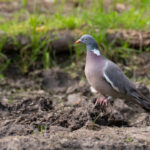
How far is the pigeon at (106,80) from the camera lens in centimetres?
409

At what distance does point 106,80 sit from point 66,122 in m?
0.80

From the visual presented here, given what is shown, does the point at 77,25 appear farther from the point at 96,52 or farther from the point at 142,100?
the point at 142,100

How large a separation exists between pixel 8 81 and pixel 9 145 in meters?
3.00

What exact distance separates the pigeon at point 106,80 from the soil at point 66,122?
20 centimetres

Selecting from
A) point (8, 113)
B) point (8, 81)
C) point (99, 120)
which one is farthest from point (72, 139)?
point (8, 81)

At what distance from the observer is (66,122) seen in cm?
359

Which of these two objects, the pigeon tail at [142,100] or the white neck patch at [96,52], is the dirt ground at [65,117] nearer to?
the pigeon tail at [142,100]

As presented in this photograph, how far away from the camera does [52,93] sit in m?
5.46

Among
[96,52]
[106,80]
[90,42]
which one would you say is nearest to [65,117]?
[106,80]

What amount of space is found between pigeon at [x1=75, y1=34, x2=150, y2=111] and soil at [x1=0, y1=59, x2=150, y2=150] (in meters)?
0.20

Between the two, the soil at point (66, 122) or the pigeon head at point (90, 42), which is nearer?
the soil at point (66, 122)

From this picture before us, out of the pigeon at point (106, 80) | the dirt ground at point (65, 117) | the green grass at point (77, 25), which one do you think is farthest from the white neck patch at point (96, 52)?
the green grass at point (77, 25)

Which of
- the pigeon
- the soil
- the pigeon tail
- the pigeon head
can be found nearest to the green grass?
the soil

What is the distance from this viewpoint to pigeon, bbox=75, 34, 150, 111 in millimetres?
4086
